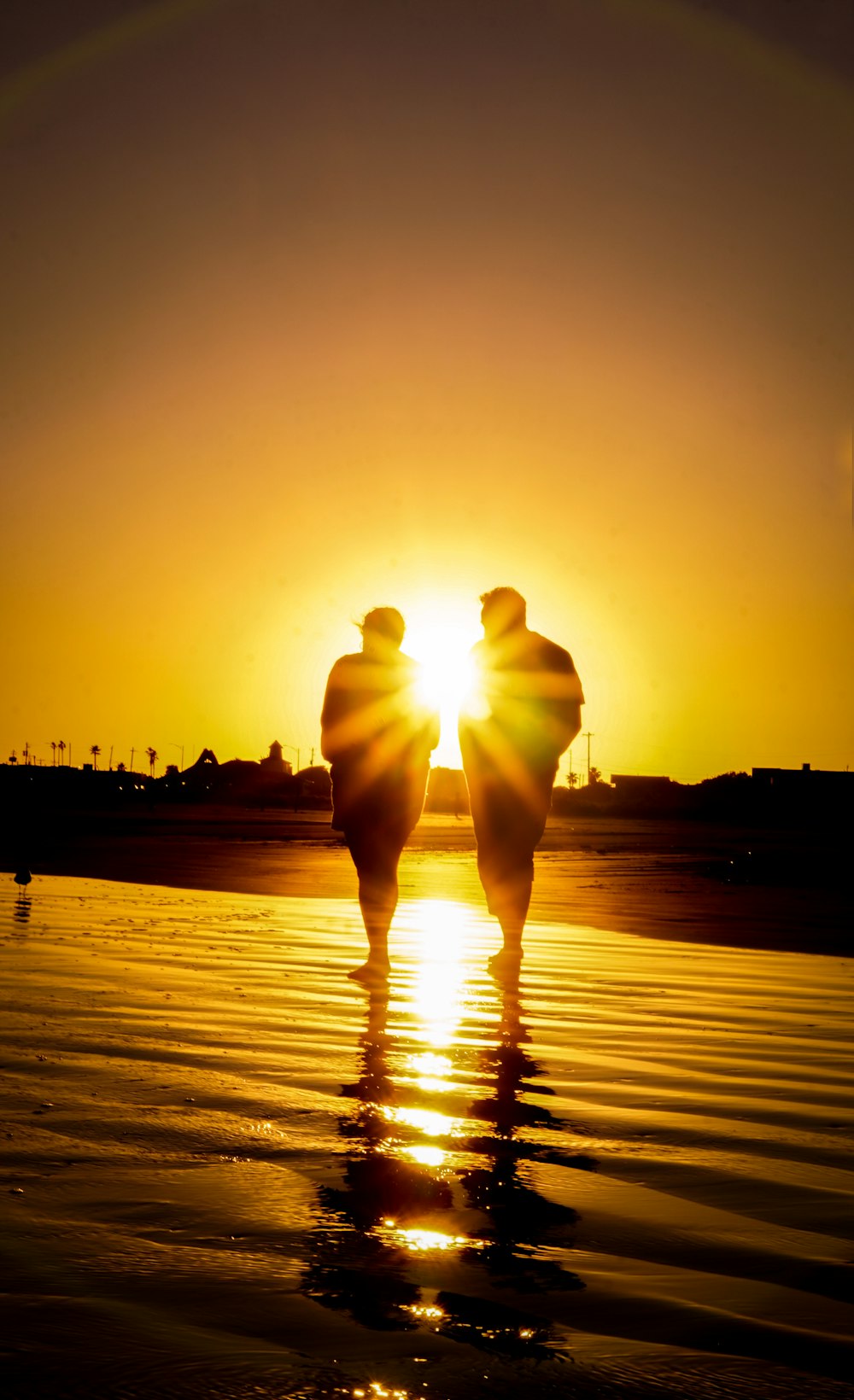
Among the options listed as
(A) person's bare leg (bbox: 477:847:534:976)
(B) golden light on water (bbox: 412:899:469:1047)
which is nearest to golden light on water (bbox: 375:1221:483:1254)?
(B) golden light on water (bbox: 412:899:469:1047)

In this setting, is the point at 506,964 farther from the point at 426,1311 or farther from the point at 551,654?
the point at 426,1311

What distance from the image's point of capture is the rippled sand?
191cm

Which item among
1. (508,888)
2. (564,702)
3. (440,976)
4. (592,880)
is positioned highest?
(564,702)

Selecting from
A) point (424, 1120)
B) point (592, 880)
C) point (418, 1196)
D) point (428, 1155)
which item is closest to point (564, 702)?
point (424, 1120)

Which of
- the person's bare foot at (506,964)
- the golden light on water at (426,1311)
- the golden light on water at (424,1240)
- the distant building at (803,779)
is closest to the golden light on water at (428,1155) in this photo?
the golden light on water at (424,1240)

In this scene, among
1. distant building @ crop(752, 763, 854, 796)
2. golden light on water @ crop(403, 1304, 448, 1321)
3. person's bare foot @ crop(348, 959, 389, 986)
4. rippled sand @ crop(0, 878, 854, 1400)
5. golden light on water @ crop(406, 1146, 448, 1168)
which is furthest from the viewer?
distant building @ crop(752, 763, 854, 796)

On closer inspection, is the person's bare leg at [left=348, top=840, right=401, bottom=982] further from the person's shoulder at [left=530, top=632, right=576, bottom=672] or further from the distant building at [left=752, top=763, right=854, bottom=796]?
the distant building at [left=752, top=763, right=854, bottom=796]

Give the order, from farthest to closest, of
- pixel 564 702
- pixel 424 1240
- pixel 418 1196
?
pixel 564 702, pixel 418 1196, pixel 424 1240

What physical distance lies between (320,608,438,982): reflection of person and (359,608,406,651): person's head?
0.07 metres

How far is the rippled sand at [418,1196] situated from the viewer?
1.91 metres

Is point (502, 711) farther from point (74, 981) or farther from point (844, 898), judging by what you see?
point (844, 898)

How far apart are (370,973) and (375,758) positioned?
5.19 feet

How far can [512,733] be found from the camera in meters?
7.99

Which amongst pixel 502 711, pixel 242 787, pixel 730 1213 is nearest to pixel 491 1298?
pixel 730 1213
